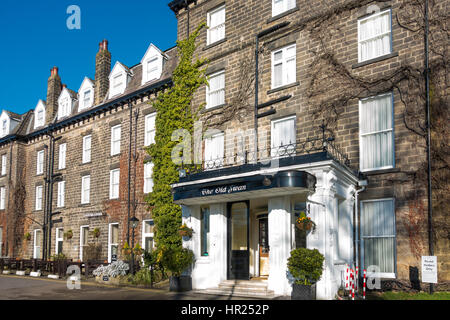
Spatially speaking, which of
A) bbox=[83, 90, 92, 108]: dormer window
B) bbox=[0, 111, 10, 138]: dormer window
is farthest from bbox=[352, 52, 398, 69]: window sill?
bbox=[0, 111, 10, 138]: dormer window

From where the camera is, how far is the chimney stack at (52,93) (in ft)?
106

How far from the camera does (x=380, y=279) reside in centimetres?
1410

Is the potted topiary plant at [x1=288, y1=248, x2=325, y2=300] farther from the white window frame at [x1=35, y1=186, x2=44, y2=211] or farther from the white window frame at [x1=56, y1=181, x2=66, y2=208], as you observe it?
the white window frame at [x1=35, y1=186, x2=44, y2=211]

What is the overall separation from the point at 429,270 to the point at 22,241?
92.4 ft

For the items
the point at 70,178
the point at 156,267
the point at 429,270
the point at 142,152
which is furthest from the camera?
the point at 70,178

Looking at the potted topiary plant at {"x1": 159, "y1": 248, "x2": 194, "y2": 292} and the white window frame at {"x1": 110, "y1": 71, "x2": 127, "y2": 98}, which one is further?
the white window frame at {"x1": 110, "y1": 71, "x2": 127, "y2": 98}

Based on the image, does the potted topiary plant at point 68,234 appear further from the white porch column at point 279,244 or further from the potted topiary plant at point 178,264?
the white porch column at point 279,244

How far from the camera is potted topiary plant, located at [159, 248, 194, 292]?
1570cm

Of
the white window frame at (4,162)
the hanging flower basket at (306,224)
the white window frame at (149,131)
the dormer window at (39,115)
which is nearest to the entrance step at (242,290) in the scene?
the hanging flower basket at (306,224)

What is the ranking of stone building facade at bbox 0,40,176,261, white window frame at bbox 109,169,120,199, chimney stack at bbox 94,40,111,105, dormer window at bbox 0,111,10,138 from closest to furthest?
stone building facade at bbox 0,40,176,261 < white window frame at bbox 109,169,120,199 < chimney stack at bbox 94,40,111,105 < dormer window at bbox 0,111,10,138

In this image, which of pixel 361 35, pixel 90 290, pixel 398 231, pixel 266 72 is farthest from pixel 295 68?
pixel 90 290

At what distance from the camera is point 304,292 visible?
12.5m

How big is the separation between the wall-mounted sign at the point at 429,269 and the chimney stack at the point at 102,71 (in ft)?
69.6
